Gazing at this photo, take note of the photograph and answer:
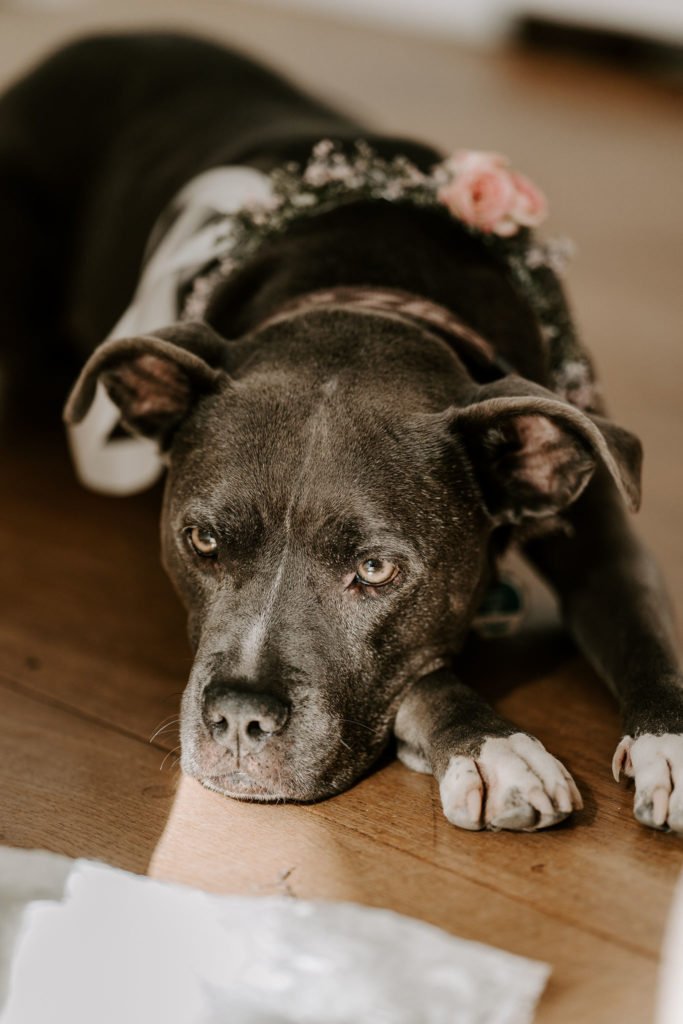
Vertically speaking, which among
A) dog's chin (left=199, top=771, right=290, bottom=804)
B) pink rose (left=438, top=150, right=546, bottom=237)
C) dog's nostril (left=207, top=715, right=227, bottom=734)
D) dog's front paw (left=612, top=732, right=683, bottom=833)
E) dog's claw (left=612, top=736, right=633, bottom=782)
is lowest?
dog's chin (left=199, top=771, right=290, bottom=804)

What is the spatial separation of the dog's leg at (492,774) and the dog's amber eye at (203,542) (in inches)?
21.1

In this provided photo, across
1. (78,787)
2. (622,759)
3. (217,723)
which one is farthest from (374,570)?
(78,787)

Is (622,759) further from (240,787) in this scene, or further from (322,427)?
(322,427)

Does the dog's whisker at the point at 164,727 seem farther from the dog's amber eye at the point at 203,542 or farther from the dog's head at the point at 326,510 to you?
the dog's amber eye at the point at 203,542

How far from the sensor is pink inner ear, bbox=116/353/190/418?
265cm

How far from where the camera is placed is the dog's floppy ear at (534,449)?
2.38 metres

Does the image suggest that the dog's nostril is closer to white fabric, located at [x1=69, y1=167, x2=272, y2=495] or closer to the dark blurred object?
white fabric, located at [x1=69, y1=167, x2=272, y2=495]

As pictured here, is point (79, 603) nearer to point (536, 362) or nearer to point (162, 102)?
point (536, 362)

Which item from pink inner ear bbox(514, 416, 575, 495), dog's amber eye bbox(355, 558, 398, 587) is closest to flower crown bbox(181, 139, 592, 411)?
pink inner ear bbox(514, 416, 575, 495)

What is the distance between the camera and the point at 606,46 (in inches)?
434

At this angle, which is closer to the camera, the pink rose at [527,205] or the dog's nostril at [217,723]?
the dog's nostril at [217,723]

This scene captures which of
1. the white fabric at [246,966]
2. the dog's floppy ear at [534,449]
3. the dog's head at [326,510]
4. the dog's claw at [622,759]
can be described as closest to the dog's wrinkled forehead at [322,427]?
the dog's head at [326,510]

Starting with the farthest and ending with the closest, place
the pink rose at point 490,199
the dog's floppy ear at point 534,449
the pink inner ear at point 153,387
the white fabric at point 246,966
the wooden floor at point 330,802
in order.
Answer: the pink rose at point 490,199
the pink inner ear at point 153,387
the dog's floppy ear at point 534,449
the wooden floor at point 330,802
the white fabric at point 246,966

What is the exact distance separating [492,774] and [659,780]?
31cm
